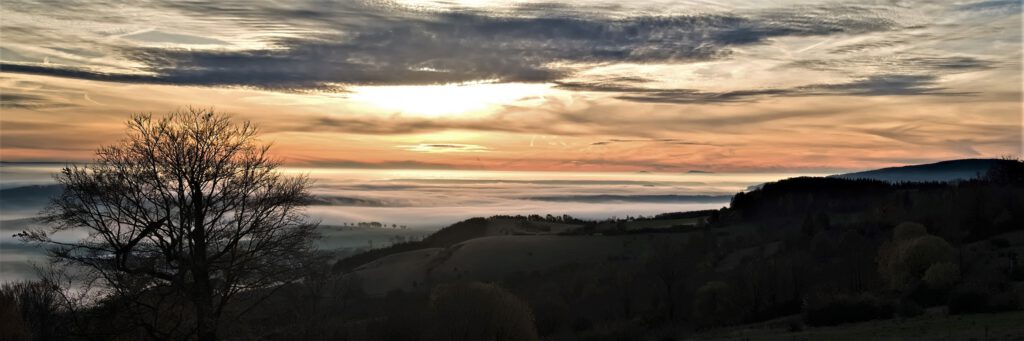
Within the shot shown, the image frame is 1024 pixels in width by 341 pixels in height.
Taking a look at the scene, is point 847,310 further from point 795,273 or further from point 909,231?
point 909,231

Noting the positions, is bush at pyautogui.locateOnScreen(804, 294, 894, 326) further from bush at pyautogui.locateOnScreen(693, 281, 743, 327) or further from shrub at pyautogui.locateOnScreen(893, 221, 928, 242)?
shrub at pyautogui.locateOnScreen(893, 221, 928, 242)

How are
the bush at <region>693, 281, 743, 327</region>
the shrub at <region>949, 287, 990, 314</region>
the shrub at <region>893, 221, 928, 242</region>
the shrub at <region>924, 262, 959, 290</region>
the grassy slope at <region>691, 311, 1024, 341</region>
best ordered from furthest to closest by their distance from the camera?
the shrub at <region>893, 221, 928, 242</region> < the bush at <region>693, 281, 743, 327</region> < the shrub at <region>924, 262, 959, 290</region> < the shrub at <region>949, 287, 990, 314</region> < the grassy slope at <region>691, 311, 1024, 341</region>

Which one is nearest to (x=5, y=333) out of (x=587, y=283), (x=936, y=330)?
(x=936, y=330)

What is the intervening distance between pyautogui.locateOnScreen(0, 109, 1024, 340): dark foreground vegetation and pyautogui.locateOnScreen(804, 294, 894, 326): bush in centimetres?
10

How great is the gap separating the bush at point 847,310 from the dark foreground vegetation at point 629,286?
97mm

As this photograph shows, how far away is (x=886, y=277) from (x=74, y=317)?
2825 inches

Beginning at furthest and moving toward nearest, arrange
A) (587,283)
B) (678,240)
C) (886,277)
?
(678,240), (587,283), (886,277)

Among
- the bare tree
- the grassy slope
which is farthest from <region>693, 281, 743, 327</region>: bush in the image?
the bare tree

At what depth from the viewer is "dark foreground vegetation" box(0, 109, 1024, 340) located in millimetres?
26750

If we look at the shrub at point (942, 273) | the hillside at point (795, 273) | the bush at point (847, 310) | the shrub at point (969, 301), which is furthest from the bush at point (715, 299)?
the shrub at point (969, 301)

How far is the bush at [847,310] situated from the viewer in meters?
40.7

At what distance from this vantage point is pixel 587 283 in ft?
428

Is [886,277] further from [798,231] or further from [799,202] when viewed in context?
[799,202]

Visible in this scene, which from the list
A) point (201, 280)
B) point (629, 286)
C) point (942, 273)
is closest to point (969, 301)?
point (942, 273)
